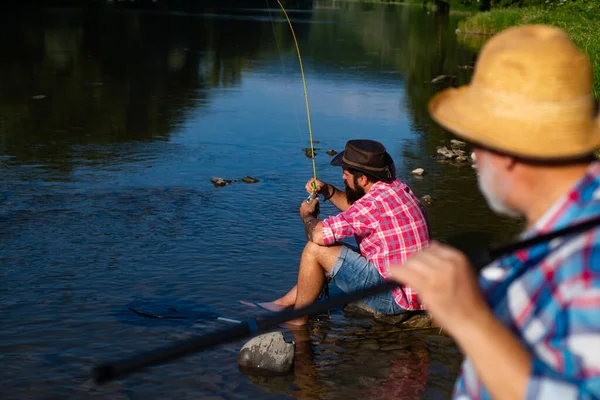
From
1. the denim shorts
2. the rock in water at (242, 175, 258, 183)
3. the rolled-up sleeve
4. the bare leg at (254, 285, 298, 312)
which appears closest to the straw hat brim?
the rolled-up sleeve

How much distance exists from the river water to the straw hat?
2.97 meters

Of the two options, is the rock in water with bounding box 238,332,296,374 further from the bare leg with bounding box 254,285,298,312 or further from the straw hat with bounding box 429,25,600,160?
the straw hat with bounding box 429,25,600,160

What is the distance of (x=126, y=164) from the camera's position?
33.5ft

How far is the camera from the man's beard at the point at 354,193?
553 cm

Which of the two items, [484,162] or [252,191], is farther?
[252,191]

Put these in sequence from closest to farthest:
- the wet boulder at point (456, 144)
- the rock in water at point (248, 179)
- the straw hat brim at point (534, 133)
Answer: the straw hat brim at point (534, 133) < the rock in water at point (248, 179) < the wet boulder at point (456, 144)

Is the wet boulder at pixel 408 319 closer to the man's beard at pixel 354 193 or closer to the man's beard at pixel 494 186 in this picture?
the man's beard at pixel 354 193

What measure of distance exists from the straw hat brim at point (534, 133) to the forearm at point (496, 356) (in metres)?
0.35

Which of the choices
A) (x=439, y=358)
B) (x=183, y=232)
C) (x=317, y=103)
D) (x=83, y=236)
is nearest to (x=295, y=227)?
(x=183, y=232)

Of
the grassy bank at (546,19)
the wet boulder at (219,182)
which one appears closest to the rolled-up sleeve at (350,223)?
the wet boulder at (219,182)

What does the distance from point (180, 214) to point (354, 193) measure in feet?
9.56

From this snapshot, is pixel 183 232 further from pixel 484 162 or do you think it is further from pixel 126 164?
pixel 484 162

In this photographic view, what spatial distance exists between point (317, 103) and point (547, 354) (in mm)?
14876

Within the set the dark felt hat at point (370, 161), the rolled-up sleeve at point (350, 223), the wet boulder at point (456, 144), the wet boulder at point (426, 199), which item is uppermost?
the dark felt hat at point (370, 161)
